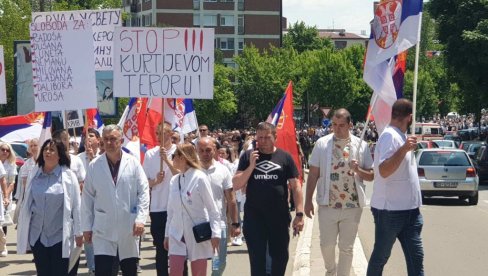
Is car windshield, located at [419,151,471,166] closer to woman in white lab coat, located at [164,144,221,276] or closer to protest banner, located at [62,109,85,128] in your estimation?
protest banner, located at [62,109,85,128]

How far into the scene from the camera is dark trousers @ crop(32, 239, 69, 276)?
818cm

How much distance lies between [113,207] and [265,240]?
1477 millimetres

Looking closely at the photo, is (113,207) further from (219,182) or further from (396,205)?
(396,205)

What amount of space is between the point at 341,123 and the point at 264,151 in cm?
84

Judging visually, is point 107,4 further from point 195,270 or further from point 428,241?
point 195,270

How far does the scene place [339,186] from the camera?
349 inches

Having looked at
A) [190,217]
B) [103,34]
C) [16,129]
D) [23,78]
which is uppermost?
[103,34]

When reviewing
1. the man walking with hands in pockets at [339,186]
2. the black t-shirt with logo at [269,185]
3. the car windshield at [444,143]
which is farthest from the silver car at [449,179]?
the black t-shirt with logo at [269,185]

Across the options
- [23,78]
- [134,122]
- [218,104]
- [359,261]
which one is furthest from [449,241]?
[218,104]

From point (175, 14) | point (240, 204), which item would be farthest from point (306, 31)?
point (240, 204)

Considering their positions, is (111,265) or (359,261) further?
(359,261)

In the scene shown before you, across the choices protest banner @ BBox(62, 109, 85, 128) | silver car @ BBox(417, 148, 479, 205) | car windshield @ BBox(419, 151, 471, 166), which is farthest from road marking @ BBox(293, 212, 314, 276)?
car windshield @ BBox(419, 151, 471, 166)

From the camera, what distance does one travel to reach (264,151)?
8.63 metres

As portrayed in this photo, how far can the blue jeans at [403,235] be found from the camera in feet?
25.0
